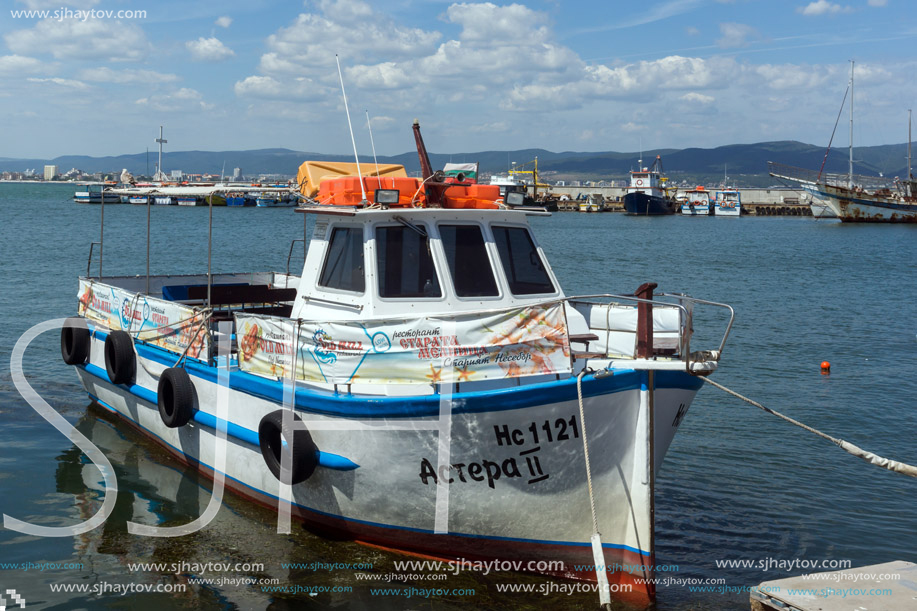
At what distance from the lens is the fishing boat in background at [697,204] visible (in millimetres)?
116188

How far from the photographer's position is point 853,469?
1300 cm

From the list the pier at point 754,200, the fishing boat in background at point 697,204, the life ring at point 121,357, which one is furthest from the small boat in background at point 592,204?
the life ring at point 121,357

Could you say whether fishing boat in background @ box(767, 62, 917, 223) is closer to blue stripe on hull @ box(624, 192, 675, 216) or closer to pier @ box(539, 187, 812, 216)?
blue stripe on hull @ box(624, 192, 675, 216)

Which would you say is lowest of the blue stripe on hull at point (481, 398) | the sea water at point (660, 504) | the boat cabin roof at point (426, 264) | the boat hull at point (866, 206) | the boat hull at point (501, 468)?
the sea water at point (660, 504)

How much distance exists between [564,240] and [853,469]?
5281cm

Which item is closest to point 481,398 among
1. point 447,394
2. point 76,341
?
point 447,394

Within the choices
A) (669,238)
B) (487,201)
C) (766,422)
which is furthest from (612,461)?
(669,238)

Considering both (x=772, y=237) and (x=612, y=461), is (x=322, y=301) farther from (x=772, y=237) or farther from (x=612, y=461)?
(x=772, y=237)

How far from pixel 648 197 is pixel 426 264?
→ 10531cm

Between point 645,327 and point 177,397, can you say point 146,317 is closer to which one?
point 177,397

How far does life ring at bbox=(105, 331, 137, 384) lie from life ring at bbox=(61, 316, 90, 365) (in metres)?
1.50

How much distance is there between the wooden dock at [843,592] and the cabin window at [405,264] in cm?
433

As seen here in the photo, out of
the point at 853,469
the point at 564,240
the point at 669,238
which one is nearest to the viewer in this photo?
the point at 853,469

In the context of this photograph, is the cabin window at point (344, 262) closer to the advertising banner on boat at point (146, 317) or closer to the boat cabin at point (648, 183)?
the advertising banner on boat at point (146, 317)
